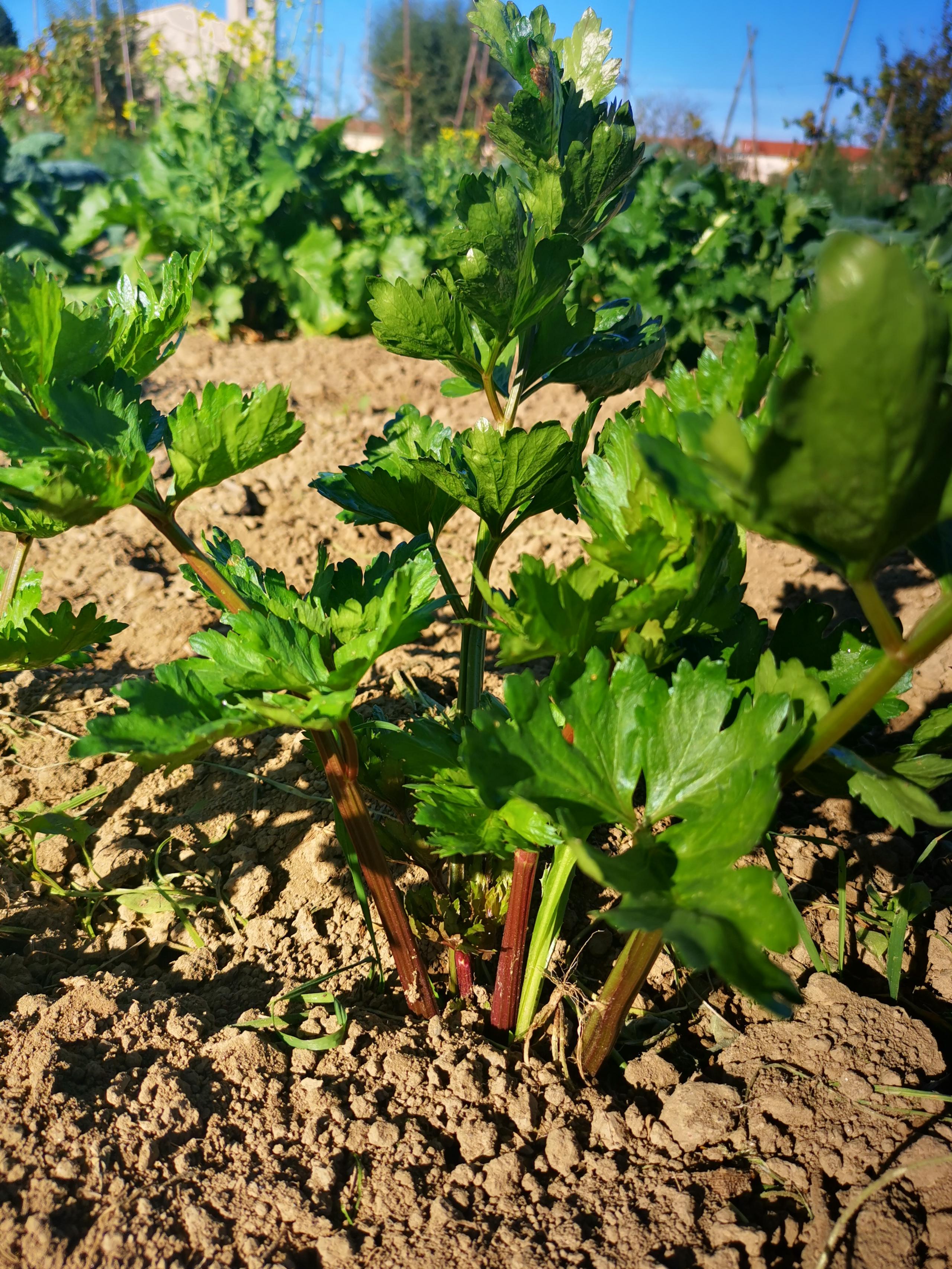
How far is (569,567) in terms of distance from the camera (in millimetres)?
1155

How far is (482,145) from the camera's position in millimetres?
19500

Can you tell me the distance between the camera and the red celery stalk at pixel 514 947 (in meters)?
1.27

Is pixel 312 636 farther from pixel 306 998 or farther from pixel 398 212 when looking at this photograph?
pixel 398 212

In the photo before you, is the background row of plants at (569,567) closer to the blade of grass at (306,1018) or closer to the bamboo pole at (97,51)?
the blade of grass at (306,1018)

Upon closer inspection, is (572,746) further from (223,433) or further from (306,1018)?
(306,1018)

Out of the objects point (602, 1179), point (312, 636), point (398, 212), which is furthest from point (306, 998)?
point (398, 212)

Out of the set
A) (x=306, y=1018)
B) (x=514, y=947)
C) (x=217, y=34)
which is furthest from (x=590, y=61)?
(x=217, y=34)

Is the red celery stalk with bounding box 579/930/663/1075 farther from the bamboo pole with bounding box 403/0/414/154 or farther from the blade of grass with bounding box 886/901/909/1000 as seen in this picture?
the bamboo pole with bounding box 403/0/414/154

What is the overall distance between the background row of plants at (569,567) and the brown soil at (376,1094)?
115 millimetres

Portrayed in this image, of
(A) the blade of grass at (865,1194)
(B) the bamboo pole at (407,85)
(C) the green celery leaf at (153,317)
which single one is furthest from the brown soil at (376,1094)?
(B) the bamboo pole at (407,85)

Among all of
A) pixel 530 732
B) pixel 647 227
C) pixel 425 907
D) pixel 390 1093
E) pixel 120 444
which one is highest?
pixel 647 227

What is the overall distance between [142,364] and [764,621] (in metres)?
0.97

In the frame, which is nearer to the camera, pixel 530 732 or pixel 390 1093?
pixel 530 732

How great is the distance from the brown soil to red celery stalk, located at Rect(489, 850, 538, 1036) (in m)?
0.06
